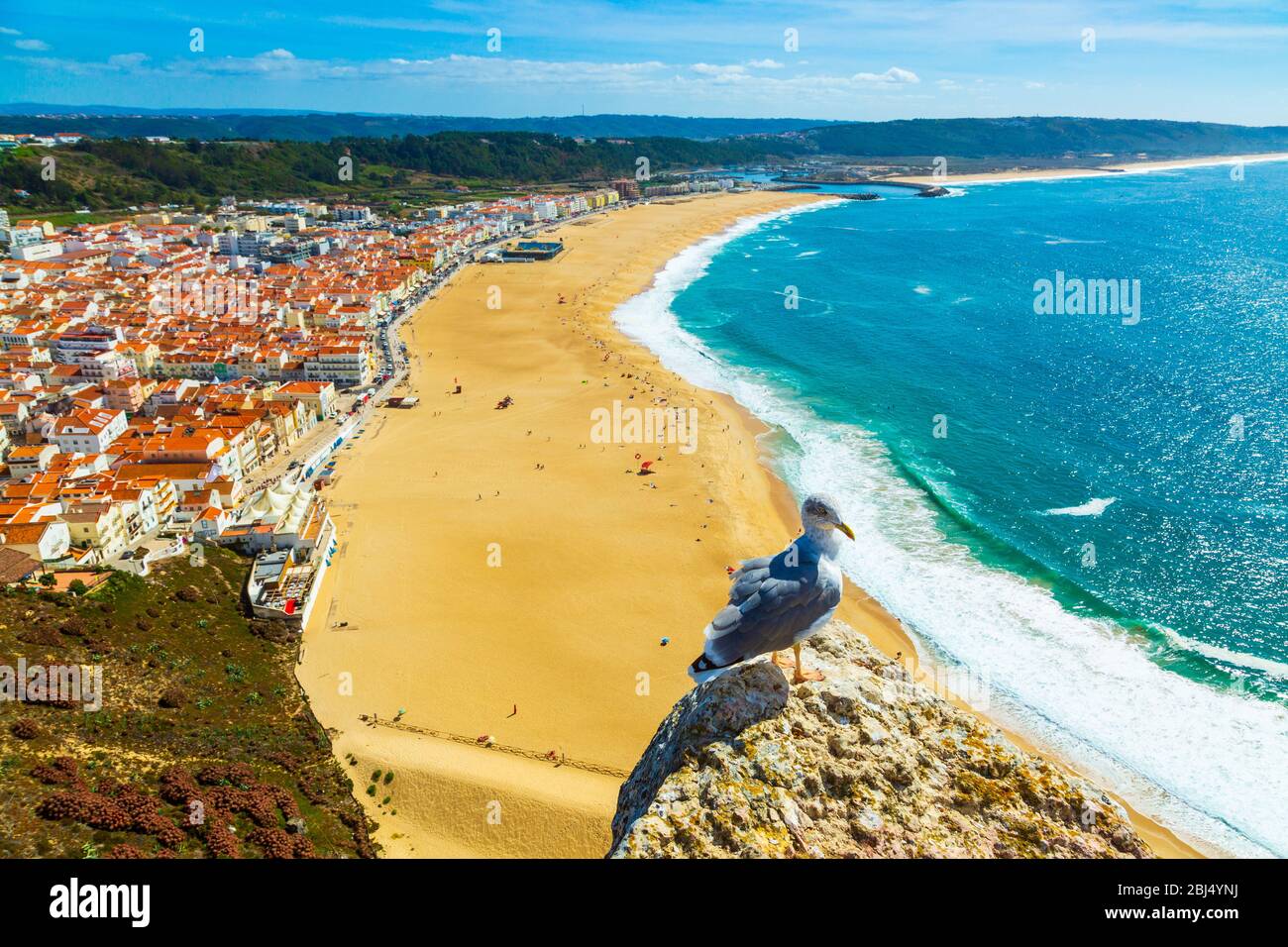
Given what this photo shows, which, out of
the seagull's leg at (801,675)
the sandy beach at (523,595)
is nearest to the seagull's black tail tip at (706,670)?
the seagull's leg at (801,675)

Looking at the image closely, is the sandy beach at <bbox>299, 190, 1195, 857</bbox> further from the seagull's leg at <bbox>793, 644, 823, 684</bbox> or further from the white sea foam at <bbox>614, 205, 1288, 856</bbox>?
the seagull's leg at <bbox>793, 644, 823, 684</bbox>

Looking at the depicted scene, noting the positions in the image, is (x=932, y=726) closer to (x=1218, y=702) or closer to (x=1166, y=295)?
(x=1218, y=702)

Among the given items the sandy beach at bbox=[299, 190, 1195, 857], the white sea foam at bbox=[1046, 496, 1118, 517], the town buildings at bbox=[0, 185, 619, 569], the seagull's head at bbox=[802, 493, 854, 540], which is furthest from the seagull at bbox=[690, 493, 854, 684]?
the white sea foam at bbox=[1046, 496, 1118, 517]

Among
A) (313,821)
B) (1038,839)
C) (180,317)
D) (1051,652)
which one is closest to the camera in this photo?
(1038,839)

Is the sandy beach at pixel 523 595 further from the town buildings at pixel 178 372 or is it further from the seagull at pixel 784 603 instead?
the seagull at pixel 784 603

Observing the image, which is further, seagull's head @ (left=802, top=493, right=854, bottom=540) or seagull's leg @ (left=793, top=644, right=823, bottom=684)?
seagull's head @ (left=802, top=493, right=854, bottom=540)
